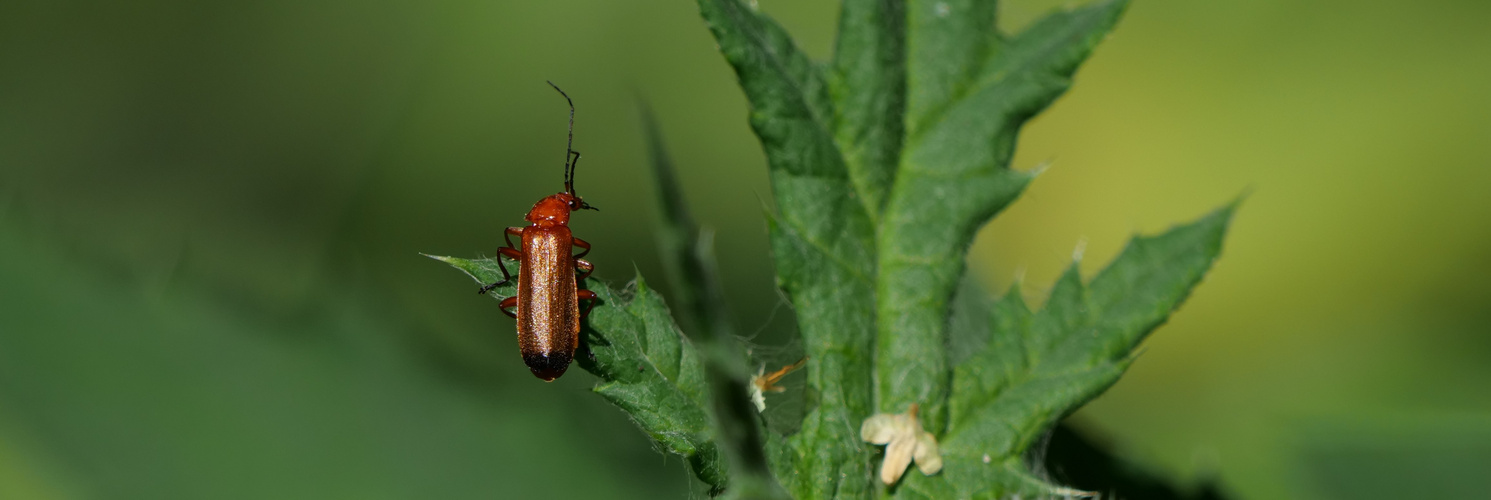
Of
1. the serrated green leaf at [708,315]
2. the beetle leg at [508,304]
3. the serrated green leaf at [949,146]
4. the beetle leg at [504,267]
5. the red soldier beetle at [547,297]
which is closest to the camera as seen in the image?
the serrated green leaf at [708,315]

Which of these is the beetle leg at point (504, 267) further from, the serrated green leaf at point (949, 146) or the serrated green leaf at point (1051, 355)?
the serrated green leaf at point (1051, 355)

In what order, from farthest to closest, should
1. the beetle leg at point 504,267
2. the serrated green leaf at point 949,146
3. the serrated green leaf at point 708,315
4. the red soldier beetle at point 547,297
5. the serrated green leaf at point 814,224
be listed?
the red soldier beetle at point 547,297, the beetle leg at point 504,267, the serrated green leaf at point 949,146, the serrated green leaf at point 814,224, the serrated green leaf at point 708,315

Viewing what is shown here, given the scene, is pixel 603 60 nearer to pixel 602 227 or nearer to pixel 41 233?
pixel 602 227

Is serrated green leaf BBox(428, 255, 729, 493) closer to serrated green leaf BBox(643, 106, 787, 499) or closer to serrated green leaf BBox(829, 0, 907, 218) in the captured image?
serrated green leaf BBox(829, 0, 907, 218)

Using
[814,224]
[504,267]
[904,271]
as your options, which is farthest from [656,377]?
[504,267]

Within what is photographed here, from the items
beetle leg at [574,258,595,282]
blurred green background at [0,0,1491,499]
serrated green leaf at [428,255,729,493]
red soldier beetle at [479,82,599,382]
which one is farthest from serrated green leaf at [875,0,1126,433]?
beetle leg at [574,258,595,282]

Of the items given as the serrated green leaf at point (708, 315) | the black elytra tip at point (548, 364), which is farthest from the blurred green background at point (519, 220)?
the serrated green leaf at point (708, 315)

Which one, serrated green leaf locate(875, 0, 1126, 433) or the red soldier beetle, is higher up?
serrated green leaf locate(875, 0, 1126, 433)

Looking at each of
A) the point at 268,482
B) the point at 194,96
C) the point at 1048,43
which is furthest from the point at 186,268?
the point at 194,96
